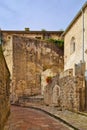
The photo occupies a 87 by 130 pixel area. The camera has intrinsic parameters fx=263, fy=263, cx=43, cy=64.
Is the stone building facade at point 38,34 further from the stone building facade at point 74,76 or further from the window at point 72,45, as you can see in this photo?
the window at point 72,45

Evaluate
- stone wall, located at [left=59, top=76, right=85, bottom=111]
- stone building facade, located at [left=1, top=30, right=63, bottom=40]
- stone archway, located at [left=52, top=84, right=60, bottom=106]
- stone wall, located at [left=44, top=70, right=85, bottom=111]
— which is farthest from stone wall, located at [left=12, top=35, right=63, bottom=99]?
stone wall, located at [left=59, top=76, right=85, bottom=111]

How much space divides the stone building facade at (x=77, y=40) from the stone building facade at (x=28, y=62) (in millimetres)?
5072

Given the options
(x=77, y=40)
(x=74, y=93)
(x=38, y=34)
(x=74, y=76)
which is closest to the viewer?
(x=74, y=93)

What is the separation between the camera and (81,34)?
19.8 m

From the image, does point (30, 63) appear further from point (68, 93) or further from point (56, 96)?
point (68, 93)

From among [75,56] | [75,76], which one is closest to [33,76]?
[75,56]

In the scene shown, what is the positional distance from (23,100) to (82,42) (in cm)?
873

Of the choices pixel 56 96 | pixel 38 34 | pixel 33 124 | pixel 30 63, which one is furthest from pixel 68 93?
pixel 38 34

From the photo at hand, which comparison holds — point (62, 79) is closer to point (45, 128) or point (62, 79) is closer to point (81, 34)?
point (81, 34)

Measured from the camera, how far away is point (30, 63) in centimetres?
2908

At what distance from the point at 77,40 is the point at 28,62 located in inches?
369

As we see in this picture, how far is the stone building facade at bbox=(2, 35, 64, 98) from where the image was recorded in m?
28.2

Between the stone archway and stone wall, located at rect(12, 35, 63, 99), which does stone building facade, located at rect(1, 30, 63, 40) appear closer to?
stone wall, located at rect(12, 35, 63, 99)

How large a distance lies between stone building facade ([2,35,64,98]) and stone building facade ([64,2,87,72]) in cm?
507
